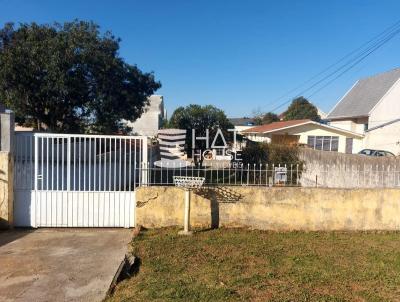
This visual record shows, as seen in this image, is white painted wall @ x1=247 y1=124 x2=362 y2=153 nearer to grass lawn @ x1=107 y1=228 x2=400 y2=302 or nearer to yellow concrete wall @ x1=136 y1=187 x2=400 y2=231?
yellow concrete wall @ x1=136 y1=187 x2=400 y2=231

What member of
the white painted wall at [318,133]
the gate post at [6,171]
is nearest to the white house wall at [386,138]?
the white painted wall at [318,133]

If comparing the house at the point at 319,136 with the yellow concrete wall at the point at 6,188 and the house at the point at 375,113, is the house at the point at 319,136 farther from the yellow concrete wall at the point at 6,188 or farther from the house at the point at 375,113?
the yellow concrete wall at the point at 6,188

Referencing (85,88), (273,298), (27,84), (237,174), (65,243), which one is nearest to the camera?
(273,298)

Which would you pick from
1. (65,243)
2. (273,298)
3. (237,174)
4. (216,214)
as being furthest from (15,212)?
(273,298)

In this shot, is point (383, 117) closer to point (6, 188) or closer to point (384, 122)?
point (384, 122)

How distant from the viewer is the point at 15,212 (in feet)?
25.3

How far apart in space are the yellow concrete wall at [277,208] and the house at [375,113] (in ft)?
59.3

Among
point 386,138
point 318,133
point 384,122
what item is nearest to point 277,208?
point 386,138

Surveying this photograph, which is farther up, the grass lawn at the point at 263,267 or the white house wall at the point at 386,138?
the white house wall at the point at 386,138

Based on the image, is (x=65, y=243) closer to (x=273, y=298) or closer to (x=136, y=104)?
(x=273, y=298)

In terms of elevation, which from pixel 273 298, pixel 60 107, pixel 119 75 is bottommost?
pixel 273 298

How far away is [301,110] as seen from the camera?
66812mm

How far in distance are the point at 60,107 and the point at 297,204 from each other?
41.7 ft

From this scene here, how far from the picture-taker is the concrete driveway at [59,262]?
471cm
